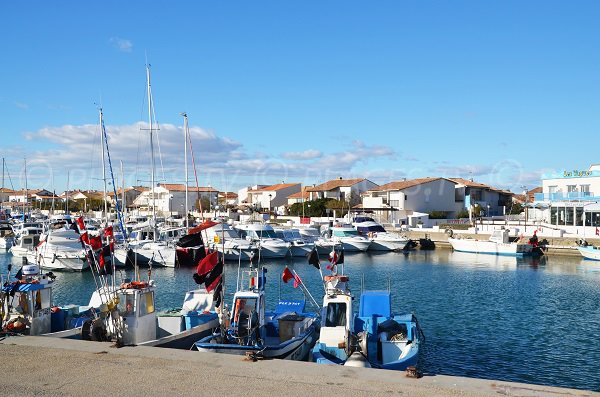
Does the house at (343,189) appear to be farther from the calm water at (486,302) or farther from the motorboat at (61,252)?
the motorboat at (61,252)

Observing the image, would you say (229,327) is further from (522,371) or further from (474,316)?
(474,316)

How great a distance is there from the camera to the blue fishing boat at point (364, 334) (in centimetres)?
1521

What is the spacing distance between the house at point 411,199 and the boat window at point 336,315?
63.5 metres


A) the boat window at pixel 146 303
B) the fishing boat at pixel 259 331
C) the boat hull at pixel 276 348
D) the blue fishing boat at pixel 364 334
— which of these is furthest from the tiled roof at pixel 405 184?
the boat window at pixel 146 303

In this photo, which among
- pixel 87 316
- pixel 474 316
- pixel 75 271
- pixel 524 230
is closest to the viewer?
pixel 87 316

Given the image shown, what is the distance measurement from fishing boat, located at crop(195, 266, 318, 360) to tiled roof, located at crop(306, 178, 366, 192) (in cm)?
8247

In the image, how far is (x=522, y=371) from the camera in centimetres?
1770

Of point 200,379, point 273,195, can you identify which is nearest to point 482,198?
point 273,195

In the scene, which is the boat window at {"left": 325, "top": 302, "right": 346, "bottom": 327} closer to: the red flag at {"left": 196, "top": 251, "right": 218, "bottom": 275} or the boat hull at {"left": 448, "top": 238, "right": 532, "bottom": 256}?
the red flag at {"left": 196, "top": 251, "right": 218, "bottom": 275}

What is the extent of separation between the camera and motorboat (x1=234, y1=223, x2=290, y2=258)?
162ft

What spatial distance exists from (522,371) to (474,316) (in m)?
8.10

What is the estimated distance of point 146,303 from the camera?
50.7ft

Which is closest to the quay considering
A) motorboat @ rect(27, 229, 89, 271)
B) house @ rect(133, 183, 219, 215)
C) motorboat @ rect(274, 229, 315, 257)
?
motorboat @ rect(274, 229, 315, 257)

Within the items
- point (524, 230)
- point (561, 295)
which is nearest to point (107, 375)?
point (561, 295)
